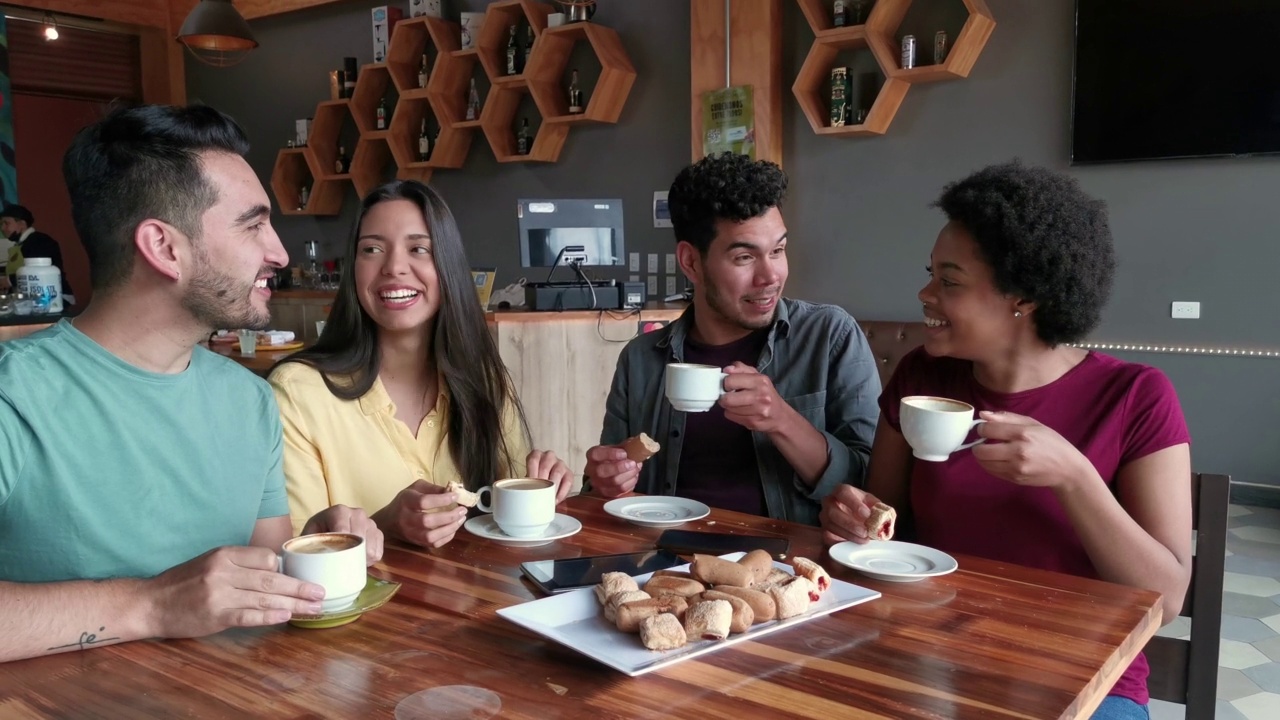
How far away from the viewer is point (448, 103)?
6.18 m

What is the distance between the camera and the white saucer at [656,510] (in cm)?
153

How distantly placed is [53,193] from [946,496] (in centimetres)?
1043

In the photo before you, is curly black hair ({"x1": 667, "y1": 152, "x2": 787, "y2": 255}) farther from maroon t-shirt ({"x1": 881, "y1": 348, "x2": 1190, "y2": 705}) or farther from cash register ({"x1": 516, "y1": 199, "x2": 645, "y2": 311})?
cash register ({"x1": 516, "y1": 199, "x2": 645, "y2": 311})

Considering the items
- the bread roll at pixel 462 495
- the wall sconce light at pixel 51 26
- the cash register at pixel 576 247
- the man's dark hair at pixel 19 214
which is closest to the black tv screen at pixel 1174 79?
the cash register at pixel 576 247

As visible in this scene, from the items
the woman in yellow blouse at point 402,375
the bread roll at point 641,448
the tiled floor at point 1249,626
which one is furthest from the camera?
the tiled floor at point 1249,626

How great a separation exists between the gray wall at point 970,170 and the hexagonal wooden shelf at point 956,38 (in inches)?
3.7

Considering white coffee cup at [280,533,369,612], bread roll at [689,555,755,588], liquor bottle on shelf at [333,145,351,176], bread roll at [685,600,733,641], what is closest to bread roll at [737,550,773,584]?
bread roll at [689,555,755,588]

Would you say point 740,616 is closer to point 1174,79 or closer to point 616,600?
point 616,600

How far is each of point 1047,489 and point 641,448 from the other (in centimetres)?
67

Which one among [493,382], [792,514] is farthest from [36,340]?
[792,514]

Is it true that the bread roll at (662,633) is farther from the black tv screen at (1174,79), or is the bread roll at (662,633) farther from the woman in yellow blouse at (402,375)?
the black tv screen at (1174,79)

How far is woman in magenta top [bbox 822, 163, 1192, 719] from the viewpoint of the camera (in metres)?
1.33

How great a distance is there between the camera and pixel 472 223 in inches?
255

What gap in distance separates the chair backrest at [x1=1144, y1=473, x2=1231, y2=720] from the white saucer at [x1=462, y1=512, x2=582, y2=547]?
35.4 inches
